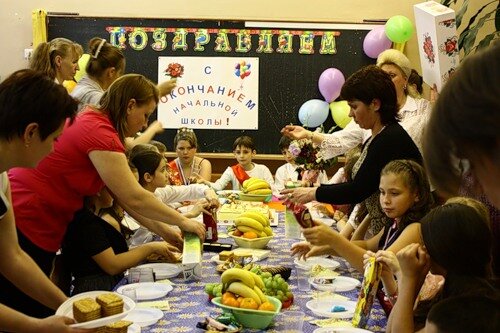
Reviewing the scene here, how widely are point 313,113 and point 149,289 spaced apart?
13.8 ft

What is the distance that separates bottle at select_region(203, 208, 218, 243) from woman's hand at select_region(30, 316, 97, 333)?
1578 mm

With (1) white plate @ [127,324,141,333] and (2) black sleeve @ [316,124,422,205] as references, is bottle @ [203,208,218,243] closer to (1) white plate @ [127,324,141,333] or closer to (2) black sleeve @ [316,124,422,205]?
(2) black sleeve @ [316,124,422,205]

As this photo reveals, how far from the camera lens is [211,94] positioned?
268 inches

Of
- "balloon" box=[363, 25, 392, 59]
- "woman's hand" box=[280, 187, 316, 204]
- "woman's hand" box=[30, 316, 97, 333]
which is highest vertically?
"balloon" box=[363, 25, 392, 59]

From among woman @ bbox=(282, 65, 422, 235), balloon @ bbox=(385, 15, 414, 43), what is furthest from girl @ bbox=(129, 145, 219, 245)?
balloon @ bbox=(385, 15, 414, 43)

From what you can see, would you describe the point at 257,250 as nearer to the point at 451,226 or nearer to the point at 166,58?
the point at 451,226

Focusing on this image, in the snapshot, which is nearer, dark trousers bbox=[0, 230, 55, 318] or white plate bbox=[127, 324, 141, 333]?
white plate bbox=[127, 324, 141, 333]

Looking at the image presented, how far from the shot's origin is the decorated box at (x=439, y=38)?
3379 mm

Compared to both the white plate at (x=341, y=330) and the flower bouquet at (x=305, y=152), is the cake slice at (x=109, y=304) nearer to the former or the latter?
the white plate at (x=341, y=330)

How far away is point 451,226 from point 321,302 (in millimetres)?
697

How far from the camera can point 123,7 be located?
688 cm

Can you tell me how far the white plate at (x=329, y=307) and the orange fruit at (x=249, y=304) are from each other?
0.26 meters

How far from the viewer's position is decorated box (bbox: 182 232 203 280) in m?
2.71

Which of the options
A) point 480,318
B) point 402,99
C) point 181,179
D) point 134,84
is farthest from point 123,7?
point 480,318
